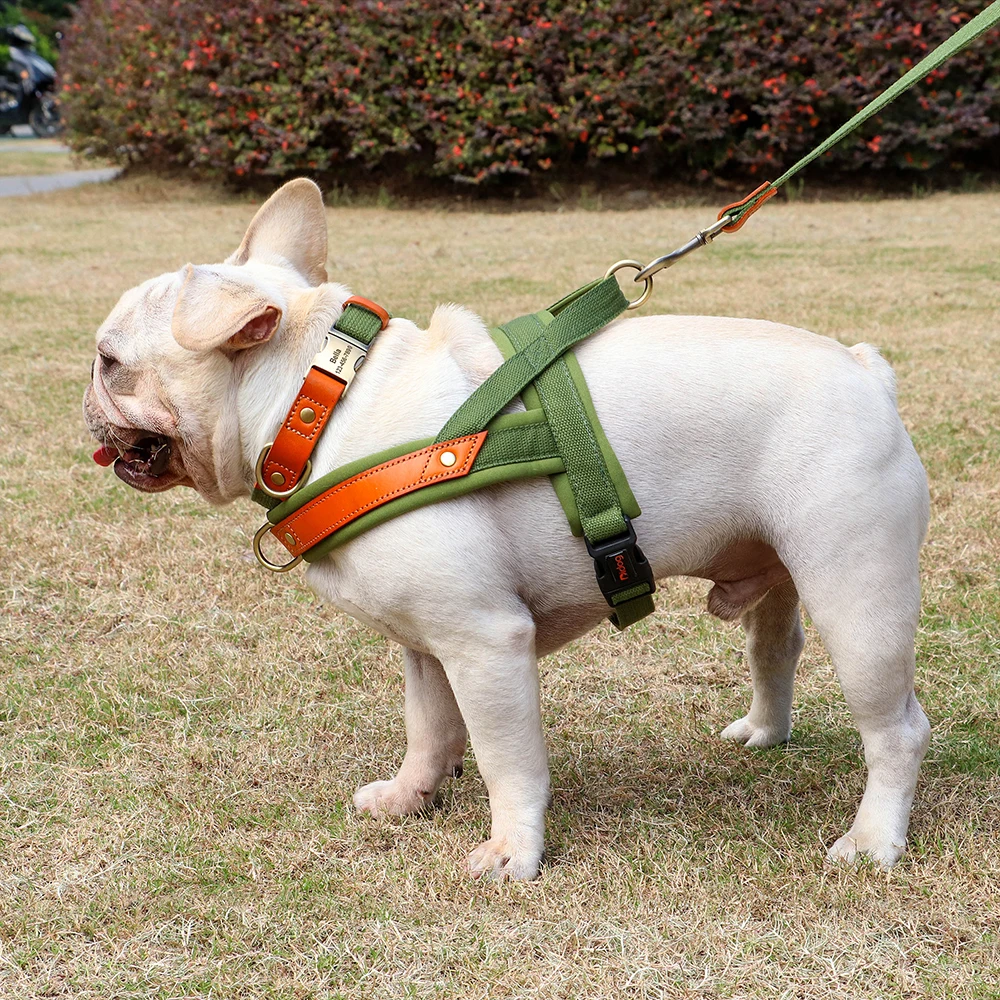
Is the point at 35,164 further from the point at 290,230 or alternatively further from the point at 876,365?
the point at 876,365

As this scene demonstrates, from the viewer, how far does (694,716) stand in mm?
3367

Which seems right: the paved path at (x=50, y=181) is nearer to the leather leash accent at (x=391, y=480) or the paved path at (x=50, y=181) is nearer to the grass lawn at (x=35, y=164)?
the grass lawn at (x=35, y=164)

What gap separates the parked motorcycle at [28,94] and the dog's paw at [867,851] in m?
31.1

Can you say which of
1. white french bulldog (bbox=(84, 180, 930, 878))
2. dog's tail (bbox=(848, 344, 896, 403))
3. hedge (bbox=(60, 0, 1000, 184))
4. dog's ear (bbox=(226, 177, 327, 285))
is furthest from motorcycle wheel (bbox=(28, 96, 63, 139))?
dog's tail (bbox=(848, 344, 896, 403))

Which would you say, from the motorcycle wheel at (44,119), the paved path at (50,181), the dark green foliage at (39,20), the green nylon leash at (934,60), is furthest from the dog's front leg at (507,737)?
the dark green foliage at (39,20)

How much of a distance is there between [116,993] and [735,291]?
281 inches

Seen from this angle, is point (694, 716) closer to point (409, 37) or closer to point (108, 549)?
point (108, 549)

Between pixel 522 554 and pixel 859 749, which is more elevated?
pixel 522 554

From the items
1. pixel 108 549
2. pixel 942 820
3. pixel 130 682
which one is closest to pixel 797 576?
pixel 942 820

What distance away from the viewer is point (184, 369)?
250 centimetres

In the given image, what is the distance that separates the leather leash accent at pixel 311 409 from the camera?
249cm

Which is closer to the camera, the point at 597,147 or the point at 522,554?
the point at 522,554

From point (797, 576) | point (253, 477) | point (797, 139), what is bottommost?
point (797, 139)

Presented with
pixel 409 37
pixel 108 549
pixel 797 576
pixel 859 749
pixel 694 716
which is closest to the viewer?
pixel 797 576
